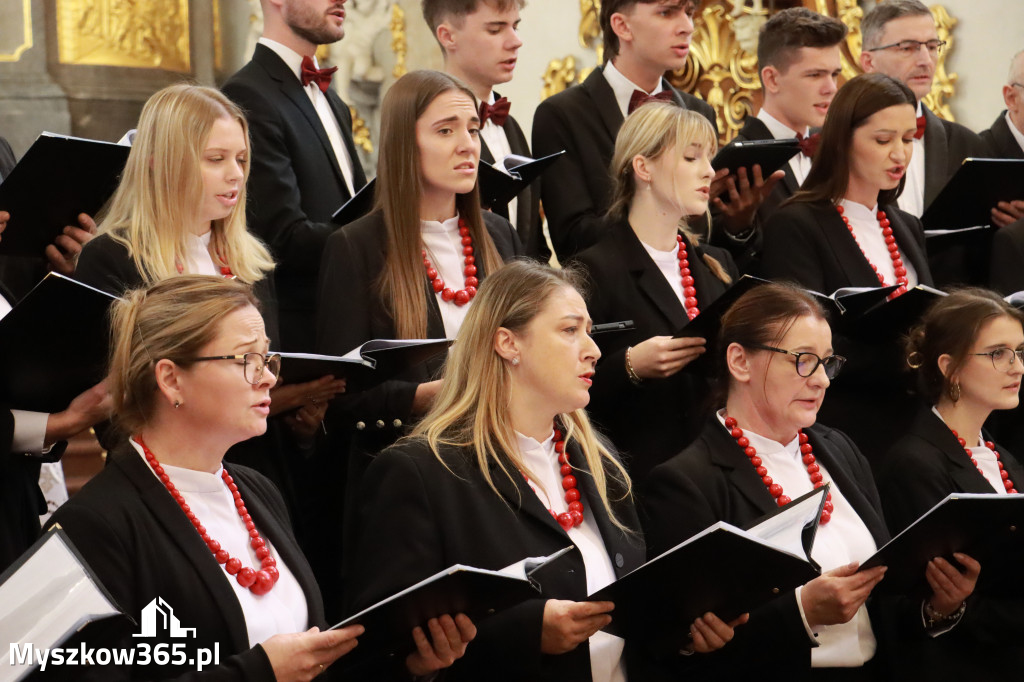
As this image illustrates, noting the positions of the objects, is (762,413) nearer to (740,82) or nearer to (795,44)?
(795,44)

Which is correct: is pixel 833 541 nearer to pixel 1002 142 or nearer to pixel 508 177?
pixel 508 177

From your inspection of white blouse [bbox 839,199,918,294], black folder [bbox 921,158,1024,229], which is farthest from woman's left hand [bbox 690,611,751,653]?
black folder [bbox 921,158,1024,229]

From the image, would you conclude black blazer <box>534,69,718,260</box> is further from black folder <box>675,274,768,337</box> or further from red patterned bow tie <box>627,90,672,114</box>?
black folder <box>675,274,768,337</box>

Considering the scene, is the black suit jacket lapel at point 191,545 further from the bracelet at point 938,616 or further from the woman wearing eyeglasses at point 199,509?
the bracelet at point 938,616

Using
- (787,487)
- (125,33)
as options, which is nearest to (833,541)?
(787,487)

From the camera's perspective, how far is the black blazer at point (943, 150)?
5.16 meters

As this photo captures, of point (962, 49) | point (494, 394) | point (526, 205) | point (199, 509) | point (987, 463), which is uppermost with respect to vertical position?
point (962, 49)

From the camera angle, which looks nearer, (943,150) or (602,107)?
(602,107)

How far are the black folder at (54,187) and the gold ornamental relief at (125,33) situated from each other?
2.18 m

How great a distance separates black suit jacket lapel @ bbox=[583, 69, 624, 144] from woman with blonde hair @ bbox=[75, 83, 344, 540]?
1450 millimetres

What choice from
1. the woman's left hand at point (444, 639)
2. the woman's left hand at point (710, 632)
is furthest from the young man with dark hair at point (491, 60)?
the woman's left hand at point (444, 639)

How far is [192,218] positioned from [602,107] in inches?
66.0

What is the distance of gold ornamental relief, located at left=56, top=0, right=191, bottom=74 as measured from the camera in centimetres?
556

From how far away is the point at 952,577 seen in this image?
10.7 ft
